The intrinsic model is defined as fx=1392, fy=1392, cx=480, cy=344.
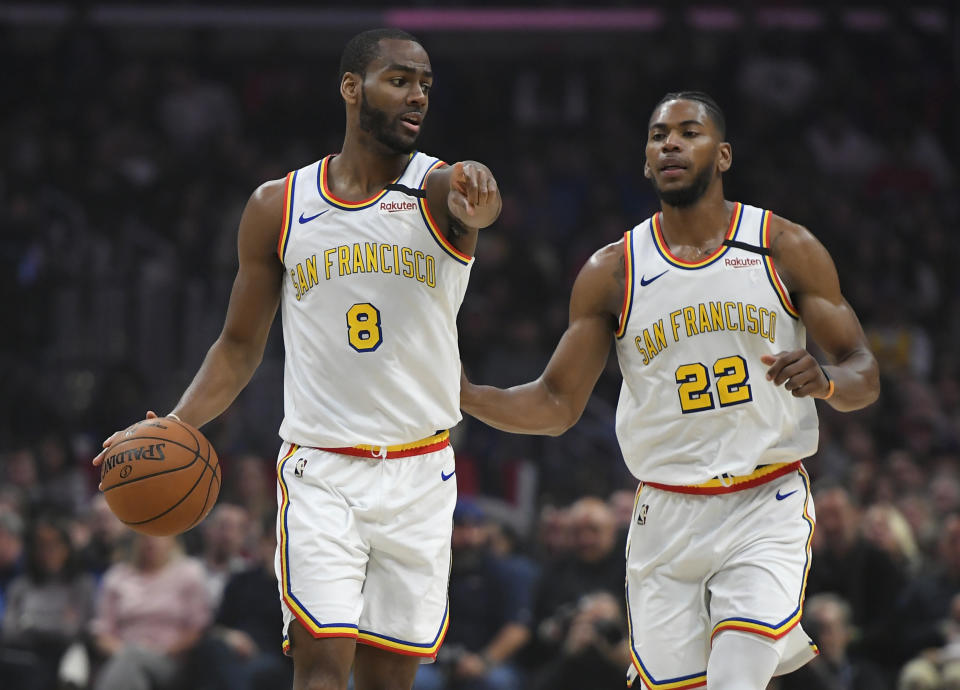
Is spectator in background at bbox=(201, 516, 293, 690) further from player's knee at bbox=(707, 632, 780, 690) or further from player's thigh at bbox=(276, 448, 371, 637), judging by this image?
player's knee at bbox=(707, 632, 780, 690)

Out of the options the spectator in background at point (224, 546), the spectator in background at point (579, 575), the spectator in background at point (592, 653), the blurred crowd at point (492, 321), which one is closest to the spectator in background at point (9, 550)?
the blurred crowd at point (492, 321)

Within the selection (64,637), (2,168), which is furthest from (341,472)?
(2,168)

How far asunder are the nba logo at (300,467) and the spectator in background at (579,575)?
3.92 metres

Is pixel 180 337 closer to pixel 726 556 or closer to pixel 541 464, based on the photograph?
pixel 541 464

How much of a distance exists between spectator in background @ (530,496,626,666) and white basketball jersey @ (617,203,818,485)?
130 inches

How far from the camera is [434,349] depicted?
511cm

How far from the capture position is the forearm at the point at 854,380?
5.05m

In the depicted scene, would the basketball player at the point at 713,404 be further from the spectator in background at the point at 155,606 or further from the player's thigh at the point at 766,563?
the spectator in background at the point at 155,606

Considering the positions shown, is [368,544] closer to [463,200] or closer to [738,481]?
[463,200]

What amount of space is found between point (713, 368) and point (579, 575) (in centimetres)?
374

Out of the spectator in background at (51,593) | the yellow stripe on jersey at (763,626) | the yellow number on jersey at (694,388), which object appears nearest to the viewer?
the yellow stripe on jersey at (763,626)

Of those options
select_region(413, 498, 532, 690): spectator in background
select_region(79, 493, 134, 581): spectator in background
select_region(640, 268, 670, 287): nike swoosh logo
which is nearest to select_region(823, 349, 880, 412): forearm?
select_region(640, 268, 670, 287): nike swoosh logo

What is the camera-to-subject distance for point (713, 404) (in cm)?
526

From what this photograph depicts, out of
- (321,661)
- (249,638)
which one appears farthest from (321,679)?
(249,638)
